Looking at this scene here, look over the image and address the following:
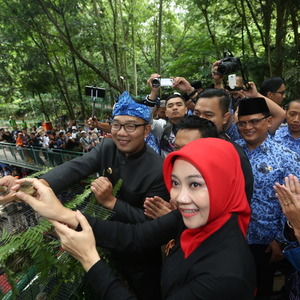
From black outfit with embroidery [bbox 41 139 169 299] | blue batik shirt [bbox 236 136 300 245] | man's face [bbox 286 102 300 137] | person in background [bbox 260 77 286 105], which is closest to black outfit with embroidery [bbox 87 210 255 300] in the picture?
black outfit with embroidery [bbox 41 139 169 299]

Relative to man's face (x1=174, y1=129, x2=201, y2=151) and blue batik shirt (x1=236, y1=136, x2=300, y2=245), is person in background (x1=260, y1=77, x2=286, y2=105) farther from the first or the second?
man's face (x1=174, y1=129, x2=201, y2=151)

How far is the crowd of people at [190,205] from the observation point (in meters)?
1.19

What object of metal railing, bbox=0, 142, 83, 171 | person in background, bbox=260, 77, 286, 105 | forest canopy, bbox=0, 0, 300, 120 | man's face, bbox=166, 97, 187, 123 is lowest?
metal railing, bbox=0, 142, 83, 171

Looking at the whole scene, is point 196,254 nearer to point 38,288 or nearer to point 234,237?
point 234,237

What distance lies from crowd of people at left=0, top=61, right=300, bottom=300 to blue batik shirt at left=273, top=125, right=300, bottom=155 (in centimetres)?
1

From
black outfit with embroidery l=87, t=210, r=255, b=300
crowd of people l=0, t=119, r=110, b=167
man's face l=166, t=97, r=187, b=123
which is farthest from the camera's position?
crowd of people l=0, t=119, r=110, b=167

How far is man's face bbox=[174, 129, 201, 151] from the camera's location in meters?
1.99

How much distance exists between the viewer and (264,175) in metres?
2.25

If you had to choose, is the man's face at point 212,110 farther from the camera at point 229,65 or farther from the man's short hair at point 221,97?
the camera at point 229,65

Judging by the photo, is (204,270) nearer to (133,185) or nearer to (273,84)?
(133,185)

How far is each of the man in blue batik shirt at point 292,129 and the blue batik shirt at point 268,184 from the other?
101 cm

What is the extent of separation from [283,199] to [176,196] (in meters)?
1.00

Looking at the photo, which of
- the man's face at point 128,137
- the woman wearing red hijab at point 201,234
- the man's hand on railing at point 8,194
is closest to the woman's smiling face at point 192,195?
the woman wearing red hijab at point 201,234

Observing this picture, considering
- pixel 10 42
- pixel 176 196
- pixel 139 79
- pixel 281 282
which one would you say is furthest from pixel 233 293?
pixel 139 79
